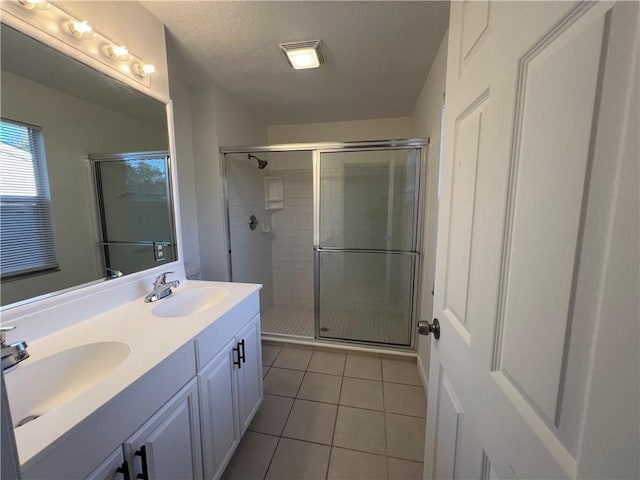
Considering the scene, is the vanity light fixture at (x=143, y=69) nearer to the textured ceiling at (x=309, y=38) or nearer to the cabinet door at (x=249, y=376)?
the textured ceiling at (x=309, y=38)

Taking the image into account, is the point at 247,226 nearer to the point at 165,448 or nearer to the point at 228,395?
the point at 228,395

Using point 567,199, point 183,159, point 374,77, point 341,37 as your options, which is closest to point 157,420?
point 567,199

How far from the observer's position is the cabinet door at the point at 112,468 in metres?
0.69

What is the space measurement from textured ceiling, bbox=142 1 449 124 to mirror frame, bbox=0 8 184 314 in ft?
1.19

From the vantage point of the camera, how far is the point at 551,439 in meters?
0.39

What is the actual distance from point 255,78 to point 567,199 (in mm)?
2324

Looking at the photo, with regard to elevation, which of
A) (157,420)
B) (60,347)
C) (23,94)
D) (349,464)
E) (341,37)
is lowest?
(349,464)

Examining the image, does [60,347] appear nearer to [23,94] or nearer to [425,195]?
[23,94]

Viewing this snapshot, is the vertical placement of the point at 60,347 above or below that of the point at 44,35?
below

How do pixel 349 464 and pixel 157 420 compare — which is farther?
pixel 349 464

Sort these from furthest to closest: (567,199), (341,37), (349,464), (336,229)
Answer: (336,229), (341,37), (349,464), (567,199)

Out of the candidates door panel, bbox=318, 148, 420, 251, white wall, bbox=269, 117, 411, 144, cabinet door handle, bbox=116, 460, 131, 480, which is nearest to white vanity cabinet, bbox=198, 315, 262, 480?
cabinet door handle, bbox=116, 460, 131, 480

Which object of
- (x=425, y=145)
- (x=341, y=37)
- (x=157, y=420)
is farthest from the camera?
(x=425, y=145)

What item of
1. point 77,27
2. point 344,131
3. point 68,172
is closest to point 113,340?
point 68,172
